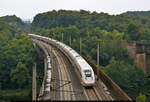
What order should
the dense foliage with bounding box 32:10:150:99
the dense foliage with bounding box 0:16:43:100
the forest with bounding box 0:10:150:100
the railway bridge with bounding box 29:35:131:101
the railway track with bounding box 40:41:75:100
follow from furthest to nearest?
1. the dense foliage with bounding box 32:10:150:99
2. the forest with bounding box 0:10:150:100
3. the dense foliage with bounding box 0:16:43:100
4. the railway track with bounding box 40:41:75:100
5. the railway bridge with bounding box 29:35:131:101

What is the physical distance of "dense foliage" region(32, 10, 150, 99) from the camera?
62825 mm

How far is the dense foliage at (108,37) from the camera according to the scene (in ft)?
206

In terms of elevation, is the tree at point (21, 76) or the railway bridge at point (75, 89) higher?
the railway bridge at point (75, 89)

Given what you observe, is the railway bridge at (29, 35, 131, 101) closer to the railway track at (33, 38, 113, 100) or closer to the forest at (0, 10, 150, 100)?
the railway track at (33, 38, 113, 100)

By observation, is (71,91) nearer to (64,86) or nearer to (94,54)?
(64,86)

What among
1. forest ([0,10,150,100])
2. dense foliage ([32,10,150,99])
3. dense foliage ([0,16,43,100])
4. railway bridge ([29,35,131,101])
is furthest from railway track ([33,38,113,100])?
dense foliage ([0,16,43,100])

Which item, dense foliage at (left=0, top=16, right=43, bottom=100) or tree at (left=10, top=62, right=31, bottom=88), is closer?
dense foliage at (left=0, top=16, right=43, bottom=100)

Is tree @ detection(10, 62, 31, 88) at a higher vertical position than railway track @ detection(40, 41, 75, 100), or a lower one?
lower

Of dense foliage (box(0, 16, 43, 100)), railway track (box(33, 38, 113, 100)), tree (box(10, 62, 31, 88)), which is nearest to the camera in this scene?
railway track (box(33, 38, 113, 100))

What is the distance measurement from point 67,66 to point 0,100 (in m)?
19.5

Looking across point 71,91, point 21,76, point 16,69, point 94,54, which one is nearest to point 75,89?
point 71,91

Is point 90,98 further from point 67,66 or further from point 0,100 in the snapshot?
point 0,100

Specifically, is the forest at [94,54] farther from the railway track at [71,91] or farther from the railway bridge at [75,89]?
the railway track at [71,91]

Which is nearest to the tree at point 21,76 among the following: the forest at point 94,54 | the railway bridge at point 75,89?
the forest at point 94,54
